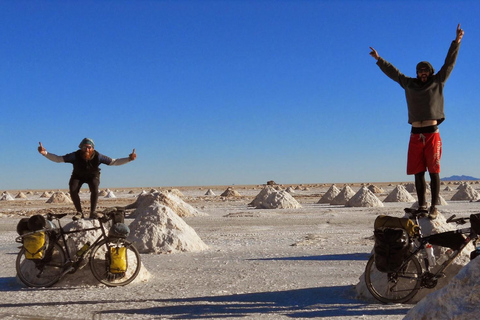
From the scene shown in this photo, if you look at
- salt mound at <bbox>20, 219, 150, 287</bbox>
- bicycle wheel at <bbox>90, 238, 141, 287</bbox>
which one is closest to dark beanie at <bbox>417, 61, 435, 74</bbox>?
bicycle wheel at <bbox>90, 238, 141, 287</bbox>

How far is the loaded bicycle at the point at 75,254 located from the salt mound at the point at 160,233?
2.71m

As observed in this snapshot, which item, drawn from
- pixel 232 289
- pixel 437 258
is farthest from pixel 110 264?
pixel 437 258

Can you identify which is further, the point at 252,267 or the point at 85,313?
the point at 252,267

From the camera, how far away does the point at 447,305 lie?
10.1ft

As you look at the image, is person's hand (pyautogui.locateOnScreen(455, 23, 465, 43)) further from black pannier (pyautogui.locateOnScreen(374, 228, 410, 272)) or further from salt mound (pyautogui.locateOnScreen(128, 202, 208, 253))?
salt mound (pyautogui.locateOnScreen(128, 202, 208, 253))

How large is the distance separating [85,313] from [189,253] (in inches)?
167

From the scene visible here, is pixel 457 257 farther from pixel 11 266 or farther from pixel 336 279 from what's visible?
pixel 11 266

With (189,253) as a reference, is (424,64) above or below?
above

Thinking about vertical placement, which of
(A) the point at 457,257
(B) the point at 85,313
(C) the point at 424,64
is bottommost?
(B) the point at 85,313

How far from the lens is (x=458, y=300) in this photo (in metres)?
3.06

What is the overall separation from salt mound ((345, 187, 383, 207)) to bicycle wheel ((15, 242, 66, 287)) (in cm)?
1590

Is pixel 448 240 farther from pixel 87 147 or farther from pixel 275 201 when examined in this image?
pixel 275 201

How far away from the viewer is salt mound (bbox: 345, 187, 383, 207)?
69.9ft

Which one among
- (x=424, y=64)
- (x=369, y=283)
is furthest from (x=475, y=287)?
(x=424, y=64)
